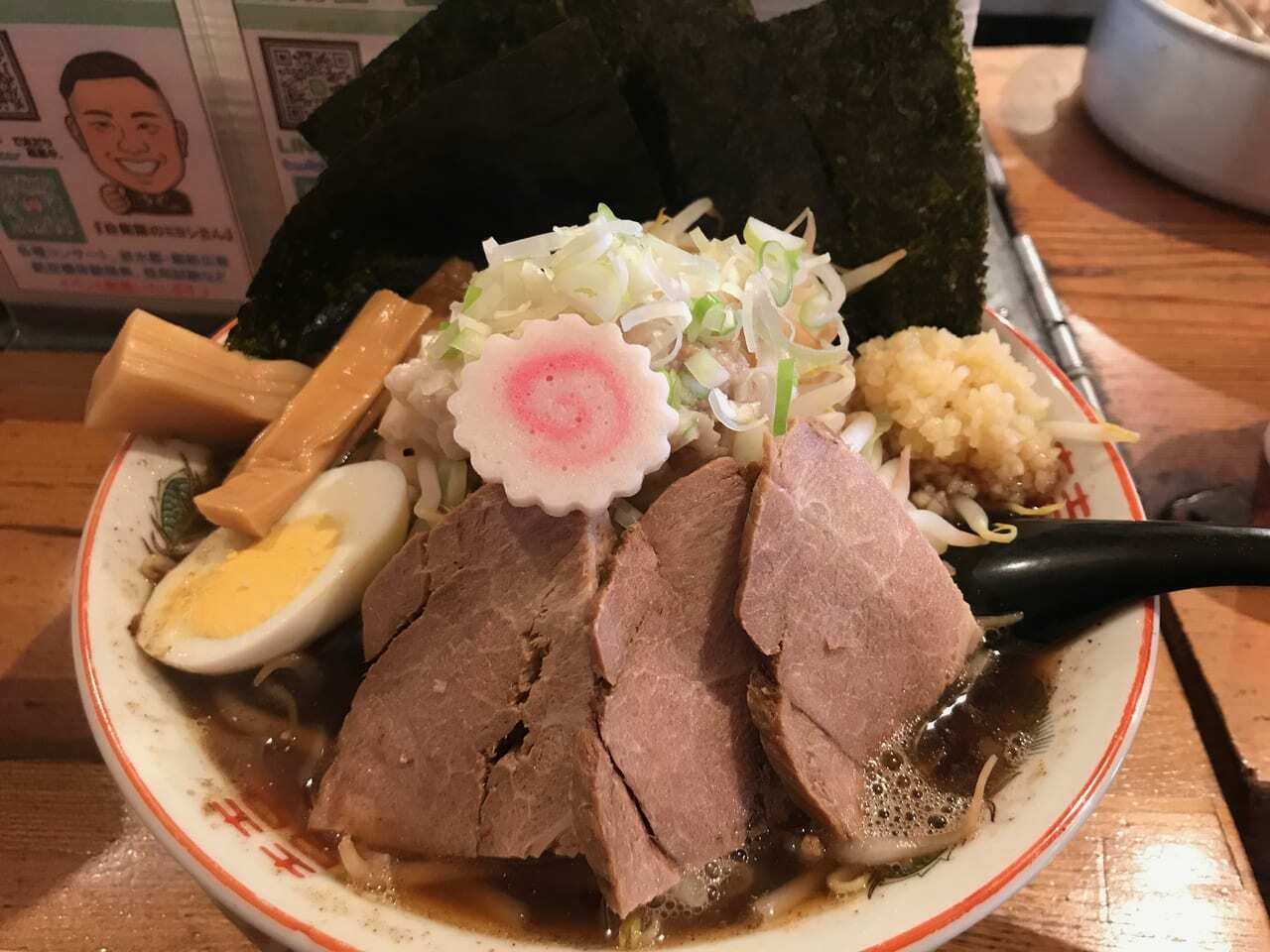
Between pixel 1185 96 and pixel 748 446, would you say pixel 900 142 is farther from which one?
pixel 1185 96

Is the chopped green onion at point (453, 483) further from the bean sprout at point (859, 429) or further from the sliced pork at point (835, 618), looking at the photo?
the bean sprout at point (859, 429)

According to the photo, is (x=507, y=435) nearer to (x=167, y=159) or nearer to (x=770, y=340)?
(x=770, y=340)

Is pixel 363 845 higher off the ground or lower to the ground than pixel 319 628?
lower

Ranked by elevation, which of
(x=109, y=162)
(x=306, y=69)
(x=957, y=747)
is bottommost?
(x=957, y=747)

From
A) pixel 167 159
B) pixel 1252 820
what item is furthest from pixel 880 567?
pixel 167 159

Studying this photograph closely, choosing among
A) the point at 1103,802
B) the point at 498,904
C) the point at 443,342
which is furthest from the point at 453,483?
the point at 1103,802

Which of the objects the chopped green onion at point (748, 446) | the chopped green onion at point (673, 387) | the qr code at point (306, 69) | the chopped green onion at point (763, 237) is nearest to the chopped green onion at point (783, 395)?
the chopped green onion at point (748, 446)

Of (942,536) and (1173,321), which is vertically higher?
(942,536)

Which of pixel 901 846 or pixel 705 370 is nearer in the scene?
pixel 901 846
